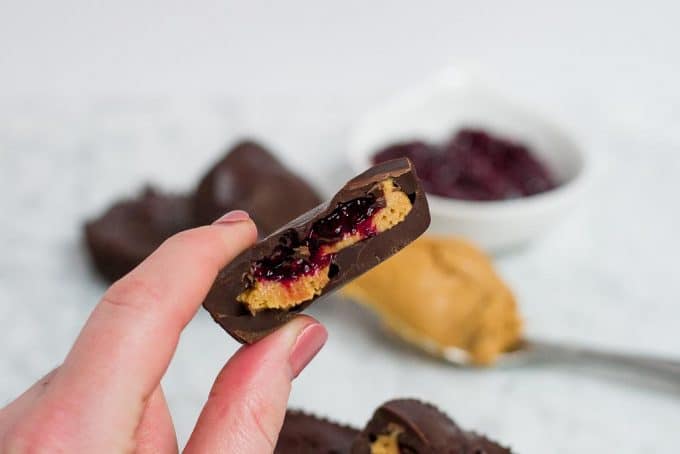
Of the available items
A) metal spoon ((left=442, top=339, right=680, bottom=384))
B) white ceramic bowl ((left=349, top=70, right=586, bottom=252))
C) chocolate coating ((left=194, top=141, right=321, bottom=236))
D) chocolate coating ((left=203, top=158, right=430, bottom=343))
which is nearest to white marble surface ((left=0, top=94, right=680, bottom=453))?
metal spoon ((left=442, top=339, right=680, bottom=384))

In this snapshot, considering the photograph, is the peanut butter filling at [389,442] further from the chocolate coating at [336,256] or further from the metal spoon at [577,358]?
the metal spoon at [577,358]

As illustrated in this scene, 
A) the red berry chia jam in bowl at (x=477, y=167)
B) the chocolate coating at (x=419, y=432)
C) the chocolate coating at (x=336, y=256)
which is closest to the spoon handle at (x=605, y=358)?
the red berry chia jam in bowl at (x=477, y=167)

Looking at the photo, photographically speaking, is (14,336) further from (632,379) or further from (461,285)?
(632,379)

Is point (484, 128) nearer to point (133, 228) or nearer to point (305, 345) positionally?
point (133, 228)

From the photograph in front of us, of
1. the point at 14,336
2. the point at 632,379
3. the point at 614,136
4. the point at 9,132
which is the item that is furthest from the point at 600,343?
the point at 9,132

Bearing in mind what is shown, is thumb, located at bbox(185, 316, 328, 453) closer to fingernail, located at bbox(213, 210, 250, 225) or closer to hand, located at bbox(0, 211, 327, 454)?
hand, located at bbox(0, 211, 327, 454)

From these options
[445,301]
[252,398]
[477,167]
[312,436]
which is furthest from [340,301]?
[252,398]

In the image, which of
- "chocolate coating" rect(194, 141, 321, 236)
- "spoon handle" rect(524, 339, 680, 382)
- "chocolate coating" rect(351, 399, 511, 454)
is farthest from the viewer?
"chocolate coating" rect(194, 141, 321, 236)
